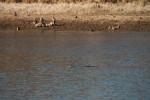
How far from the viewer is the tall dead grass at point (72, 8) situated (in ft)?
119

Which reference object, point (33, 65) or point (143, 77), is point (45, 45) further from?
point (143, 77)

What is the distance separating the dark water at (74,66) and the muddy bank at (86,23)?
157cm

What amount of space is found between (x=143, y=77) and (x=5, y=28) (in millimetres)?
15418

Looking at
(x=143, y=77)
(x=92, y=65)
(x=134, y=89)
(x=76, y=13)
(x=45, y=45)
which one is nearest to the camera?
(x=134, y=89)

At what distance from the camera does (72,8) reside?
3678cm

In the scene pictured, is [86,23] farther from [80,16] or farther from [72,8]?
[72,8]

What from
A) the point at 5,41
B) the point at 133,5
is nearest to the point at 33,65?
the point at 5,41

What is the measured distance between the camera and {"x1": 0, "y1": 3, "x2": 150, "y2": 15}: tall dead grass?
3634 cm

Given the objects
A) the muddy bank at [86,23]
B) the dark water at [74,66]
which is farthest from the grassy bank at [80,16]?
the dark water at [74,66]

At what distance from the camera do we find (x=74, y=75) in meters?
20.3

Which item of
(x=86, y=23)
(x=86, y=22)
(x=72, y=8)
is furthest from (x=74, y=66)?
(x=72, y=8)

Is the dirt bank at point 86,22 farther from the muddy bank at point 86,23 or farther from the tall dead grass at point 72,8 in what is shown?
the tall dead grass at point 72,8

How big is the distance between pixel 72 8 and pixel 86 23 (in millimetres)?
2732

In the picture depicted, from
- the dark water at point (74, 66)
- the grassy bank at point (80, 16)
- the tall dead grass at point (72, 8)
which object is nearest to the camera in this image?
the dark water at point (74, 66)
